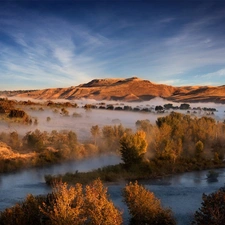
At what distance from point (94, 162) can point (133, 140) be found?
32.2ft

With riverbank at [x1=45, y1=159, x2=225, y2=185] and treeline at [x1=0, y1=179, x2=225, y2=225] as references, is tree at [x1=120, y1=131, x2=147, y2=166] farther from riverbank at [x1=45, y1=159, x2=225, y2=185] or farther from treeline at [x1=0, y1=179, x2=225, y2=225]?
treeline at [x1=0, y1=179, x2=225, y2=225]

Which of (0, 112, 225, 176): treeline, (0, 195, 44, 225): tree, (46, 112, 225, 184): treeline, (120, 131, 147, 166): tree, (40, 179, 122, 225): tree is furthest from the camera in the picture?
(0, 112, 225, 176): treeline

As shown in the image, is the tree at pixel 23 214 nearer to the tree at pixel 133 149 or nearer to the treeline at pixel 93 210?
the treeline at pixel 93 210

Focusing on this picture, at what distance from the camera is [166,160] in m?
46.5

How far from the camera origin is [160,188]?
118ft

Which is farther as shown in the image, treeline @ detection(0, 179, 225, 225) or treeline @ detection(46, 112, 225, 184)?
treeline @ detection(46, 112, 225, 184)

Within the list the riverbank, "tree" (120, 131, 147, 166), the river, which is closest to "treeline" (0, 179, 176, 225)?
the river

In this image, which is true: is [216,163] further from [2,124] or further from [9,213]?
[2,124]

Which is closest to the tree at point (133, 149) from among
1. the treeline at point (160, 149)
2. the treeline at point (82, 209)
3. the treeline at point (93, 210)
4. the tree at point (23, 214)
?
the treeline at point (160, 149)

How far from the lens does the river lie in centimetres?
2877

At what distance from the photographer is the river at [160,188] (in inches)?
1133

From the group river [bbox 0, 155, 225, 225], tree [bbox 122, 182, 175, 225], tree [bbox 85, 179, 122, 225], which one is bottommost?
river [bbox 0, 155, 225, 225]

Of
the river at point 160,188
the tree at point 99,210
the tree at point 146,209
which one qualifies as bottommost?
the river at point 160,188

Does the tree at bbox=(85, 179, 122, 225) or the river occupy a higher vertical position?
the tree at bbox=(85, 179, 122, 225)
